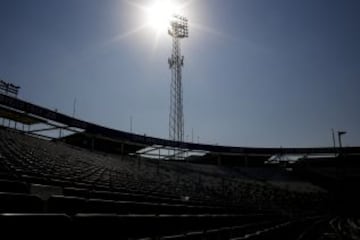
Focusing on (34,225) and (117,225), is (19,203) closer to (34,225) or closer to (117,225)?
(34,225)

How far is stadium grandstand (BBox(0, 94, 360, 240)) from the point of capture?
323cm

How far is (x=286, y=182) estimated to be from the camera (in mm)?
37312

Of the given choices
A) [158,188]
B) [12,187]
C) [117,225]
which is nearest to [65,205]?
[117,225]

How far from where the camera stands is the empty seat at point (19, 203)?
2561 millimetres

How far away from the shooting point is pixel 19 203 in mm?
2680

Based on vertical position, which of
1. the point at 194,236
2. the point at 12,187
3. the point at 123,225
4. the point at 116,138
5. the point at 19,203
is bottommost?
the point at 194,236

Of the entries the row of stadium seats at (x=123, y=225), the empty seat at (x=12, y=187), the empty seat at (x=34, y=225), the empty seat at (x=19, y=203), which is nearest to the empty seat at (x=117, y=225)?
the row of stadium seats at (x=123, y=225)

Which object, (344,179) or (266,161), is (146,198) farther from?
(266,161)

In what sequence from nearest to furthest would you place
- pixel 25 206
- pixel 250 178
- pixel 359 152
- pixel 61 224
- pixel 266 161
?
pixel 61 224 < pixel 25 206 < pixel 250 178 < pixel 359 152 < pixel 266 161

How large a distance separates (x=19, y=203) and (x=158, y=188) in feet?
33.2

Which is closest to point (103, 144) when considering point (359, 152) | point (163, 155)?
point (163, 155)

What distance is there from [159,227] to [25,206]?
2.02 m

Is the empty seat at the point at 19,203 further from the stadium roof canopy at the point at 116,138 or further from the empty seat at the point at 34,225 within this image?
the stadium roof canopy at the point at 116,138

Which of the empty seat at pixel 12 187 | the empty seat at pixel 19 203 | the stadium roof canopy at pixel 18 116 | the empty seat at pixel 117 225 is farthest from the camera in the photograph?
the stadium roof canopy at pixel 18 116
